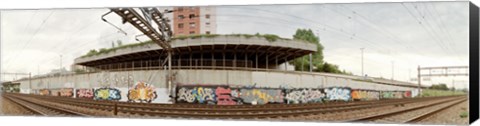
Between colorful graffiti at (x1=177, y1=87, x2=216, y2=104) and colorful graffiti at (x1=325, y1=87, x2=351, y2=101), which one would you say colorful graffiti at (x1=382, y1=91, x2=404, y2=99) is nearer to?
colorful graffiti at (x1=325, y1=87, x2=351, y2=101)

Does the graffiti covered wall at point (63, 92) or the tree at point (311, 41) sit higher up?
the tree at point (311, 41)

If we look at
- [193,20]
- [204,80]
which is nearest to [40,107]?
[204,80]

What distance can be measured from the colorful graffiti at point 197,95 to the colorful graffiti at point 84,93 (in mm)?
3944

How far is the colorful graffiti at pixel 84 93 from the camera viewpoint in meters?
25.4

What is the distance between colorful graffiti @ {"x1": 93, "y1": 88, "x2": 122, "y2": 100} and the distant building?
357 cm

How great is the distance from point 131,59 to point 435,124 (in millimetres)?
11799

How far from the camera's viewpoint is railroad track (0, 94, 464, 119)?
72.9ft

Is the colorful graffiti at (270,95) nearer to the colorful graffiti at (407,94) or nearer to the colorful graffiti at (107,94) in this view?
the colorful graffiti at (407,94)

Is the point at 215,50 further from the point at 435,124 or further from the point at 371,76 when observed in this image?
the point at 435,124

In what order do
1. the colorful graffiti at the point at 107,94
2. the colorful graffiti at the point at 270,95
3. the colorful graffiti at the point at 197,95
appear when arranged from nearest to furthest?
1. the colorful graffiti at the point at 270,95
2. the colorful graffiti at the point at 197,95
3. the colorful graffiti at the point at 107,94

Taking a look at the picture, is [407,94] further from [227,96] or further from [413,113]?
[227,96]

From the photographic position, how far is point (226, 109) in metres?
23.4

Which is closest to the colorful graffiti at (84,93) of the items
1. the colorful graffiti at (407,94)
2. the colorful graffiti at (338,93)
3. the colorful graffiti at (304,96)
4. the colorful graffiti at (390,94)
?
the colorful graffiti at (304,96)

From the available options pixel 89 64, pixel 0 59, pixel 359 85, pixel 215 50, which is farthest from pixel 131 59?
pixel 359 85
